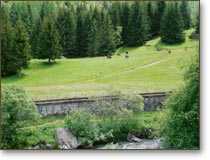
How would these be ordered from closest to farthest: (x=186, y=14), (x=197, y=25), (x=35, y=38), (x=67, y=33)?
(x=197, y=25), (x=186, y=14), (x=35, y=38), (x=67, y=33)

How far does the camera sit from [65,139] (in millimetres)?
6125

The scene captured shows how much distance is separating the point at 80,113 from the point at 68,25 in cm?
107

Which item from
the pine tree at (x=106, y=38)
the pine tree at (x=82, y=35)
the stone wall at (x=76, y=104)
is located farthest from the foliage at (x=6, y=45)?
the pine tree at (x=106, y=38)

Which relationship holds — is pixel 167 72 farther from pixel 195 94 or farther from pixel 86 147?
pixel 86 147

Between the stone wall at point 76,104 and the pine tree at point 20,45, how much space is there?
0.49 m

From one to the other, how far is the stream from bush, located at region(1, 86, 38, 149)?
0.90 m

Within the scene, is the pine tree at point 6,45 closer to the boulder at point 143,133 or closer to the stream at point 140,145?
the stream at point 140,145

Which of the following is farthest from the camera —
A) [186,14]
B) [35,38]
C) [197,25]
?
[35,38]

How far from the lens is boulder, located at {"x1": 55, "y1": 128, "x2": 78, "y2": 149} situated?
608cm

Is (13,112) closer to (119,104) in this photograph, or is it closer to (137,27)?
(119,104)

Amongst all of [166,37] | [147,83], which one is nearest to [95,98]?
[147,83]

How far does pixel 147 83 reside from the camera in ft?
20.4

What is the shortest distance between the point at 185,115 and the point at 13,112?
1.99 m

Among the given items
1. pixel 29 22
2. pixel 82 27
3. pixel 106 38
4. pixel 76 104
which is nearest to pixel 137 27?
pixel 106 38
